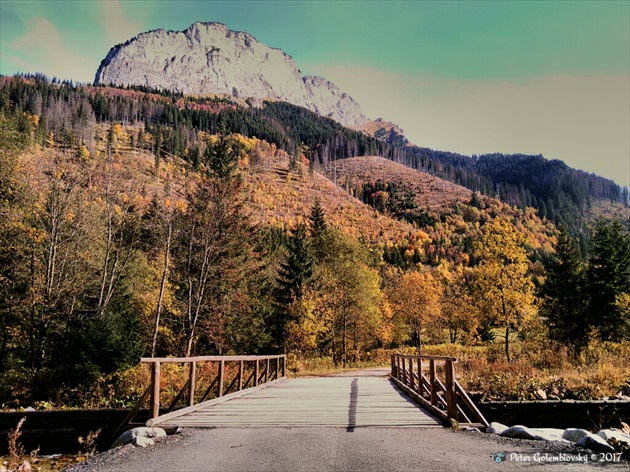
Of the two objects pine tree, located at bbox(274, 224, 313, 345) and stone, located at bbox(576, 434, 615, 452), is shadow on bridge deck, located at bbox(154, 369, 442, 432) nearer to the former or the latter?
stone, located at bbox(576, 434, 615, 452)

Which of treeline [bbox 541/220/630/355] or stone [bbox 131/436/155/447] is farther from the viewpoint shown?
treeline [bbox 541/220/630/355]

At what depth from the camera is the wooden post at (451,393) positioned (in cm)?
695

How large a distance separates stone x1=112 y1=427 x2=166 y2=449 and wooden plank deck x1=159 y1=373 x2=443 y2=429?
1.62ft

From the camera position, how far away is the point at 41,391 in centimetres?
1834

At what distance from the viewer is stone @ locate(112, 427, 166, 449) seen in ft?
18.4

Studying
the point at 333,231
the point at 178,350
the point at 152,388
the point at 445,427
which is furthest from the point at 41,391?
the point at 333,231

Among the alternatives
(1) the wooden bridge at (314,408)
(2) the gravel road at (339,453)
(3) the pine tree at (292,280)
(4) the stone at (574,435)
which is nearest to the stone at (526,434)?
(4) the stone at (574,435)

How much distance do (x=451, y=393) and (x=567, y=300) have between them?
32.3 meters

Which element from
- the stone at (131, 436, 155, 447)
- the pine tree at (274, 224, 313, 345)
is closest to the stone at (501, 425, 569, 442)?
the stone at (131, 436, 155, 447)

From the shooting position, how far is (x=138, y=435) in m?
5.79

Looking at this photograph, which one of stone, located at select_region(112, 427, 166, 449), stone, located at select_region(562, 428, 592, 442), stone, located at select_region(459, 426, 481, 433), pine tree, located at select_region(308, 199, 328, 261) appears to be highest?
pine tree, located at select_region(308, 199, 328, 261)

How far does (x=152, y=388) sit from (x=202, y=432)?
52.9 inches

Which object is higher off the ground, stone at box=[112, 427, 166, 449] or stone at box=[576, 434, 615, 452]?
stone at box=[576, 434, 615, 452]

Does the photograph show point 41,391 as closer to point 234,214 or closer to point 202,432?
point 234,214
